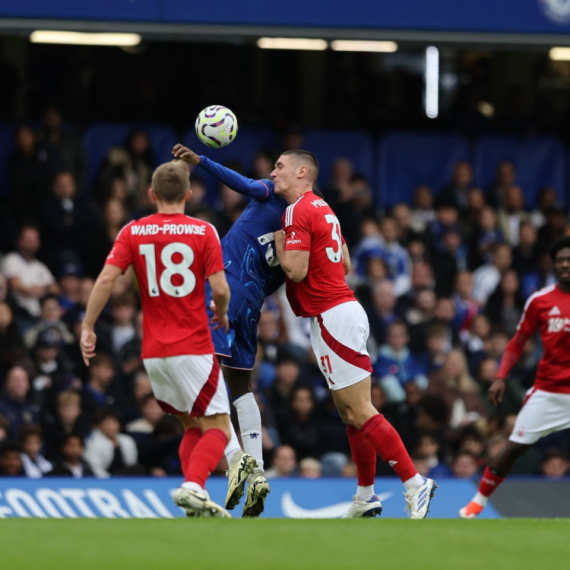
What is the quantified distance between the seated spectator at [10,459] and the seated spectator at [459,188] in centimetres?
662

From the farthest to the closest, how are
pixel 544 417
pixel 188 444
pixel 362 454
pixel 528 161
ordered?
pixel 528 161 < pixel 544 417 < pixel 362 454 < pixel 188 444

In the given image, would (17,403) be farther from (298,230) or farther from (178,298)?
(178,298)

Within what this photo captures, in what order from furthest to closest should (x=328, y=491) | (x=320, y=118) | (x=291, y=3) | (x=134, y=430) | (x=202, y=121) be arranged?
(x=320, y=118) < (x=291, y=3) < (x=134, y=430) < (x=328, y=491) < (x=202, y=121)

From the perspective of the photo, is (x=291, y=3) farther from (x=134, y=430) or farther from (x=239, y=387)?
(x=239, y=387)

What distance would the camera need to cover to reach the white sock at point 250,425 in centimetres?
811

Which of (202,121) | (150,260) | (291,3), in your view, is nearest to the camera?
(150,260)

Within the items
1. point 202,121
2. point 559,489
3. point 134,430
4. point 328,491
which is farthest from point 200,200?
point 202,121

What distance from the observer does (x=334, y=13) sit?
1348cm

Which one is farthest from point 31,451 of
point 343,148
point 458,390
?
point 343,148

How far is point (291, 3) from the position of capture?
1343 cm

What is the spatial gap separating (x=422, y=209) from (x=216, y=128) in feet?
25.5

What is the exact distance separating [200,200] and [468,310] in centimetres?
351

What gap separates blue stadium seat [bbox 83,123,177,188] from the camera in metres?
15.0

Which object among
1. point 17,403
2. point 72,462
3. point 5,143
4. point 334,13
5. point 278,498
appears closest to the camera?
point 278,498
